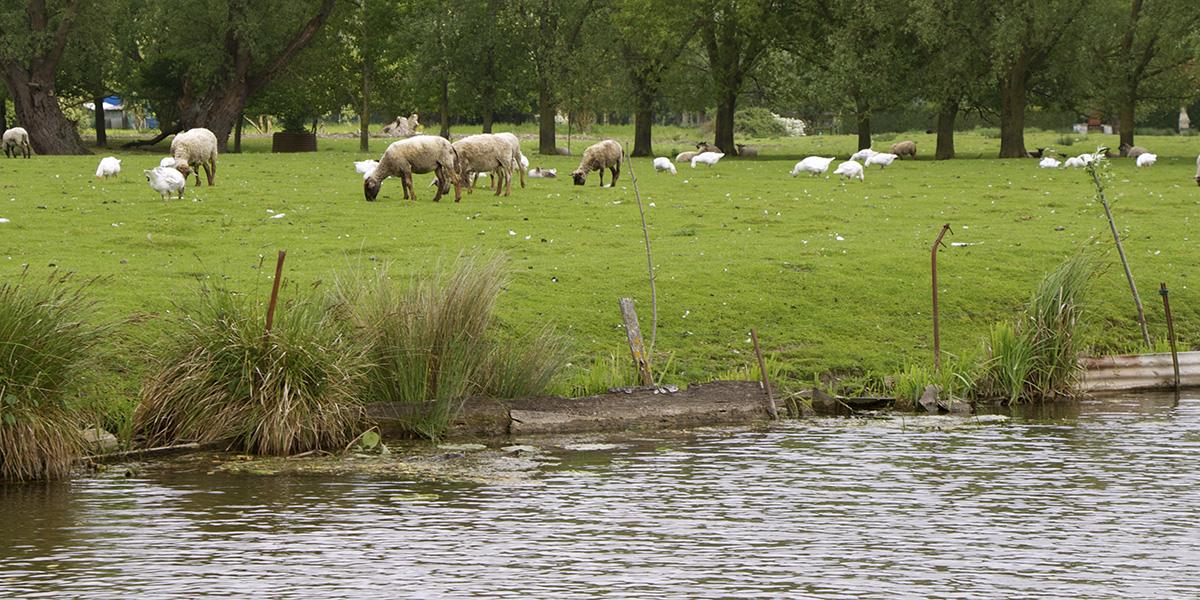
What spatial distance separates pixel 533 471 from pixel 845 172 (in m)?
28.3

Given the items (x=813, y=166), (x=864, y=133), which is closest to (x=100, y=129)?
(x=864, y=133)

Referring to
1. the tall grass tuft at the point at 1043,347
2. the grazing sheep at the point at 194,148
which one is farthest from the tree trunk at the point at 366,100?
the tall grass tuft at the point at 1043,347

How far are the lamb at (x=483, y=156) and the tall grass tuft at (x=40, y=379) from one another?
19223 mm

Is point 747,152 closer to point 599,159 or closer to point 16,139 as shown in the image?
point 599,159

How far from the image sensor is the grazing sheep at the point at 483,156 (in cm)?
3080

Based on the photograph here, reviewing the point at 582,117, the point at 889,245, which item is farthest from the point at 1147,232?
the point at 582,117

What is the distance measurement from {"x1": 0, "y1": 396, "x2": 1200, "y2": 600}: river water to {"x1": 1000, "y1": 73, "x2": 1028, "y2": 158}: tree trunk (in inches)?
1614

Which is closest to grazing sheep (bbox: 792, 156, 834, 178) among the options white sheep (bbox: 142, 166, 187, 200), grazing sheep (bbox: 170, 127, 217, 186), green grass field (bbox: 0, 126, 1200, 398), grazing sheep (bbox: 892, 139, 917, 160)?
green grass field (bbox: 0, 126, 1200, 398)

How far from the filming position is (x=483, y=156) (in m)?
31.0

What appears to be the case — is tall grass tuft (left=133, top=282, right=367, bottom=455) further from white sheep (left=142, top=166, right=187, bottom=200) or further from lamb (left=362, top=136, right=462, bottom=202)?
lamb (left=362, top=136, right=462, bottom=202)

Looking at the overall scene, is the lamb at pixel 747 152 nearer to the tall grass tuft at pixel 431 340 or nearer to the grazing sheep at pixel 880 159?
the grazing sheep at pixel 880 159

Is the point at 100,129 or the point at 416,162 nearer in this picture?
the point at 416,162

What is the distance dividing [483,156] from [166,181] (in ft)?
24.7

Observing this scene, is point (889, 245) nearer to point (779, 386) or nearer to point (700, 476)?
point (779, 386)
